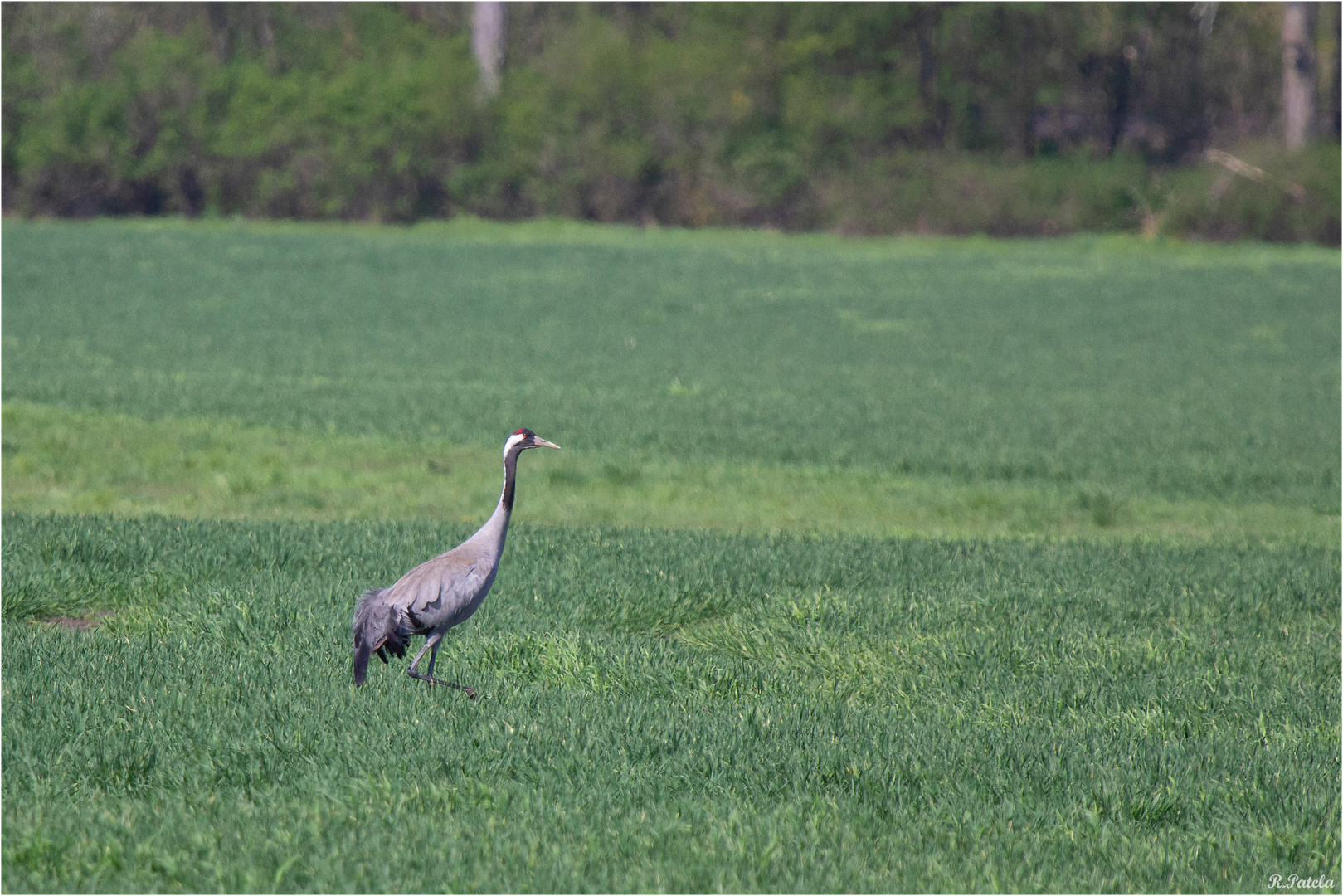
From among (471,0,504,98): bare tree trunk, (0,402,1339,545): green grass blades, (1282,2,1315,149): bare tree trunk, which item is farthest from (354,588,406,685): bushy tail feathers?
(471,0,504,98): bare tree trunk

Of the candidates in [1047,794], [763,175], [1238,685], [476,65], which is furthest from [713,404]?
[476,65]

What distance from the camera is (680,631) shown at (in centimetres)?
946

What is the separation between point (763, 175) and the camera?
55469 mm

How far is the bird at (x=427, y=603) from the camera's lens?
23.1 feet

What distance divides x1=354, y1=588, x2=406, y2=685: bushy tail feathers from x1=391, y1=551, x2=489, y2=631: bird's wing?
91 mm

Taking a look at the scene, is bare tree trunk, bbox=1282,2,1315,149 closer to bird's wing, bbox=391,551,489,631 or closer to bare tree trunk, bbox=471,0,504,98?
bare tree trunk, bbox=471,0,504,98

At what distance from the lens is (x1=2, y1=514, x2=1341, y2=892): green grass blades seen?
18.0 feet

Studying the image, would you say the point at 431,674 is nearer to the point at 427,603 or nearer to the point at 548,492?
the point at 427,603

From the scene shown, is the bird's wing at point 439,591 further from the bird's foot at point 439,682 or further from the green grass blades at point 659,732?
the green grass blades at point 659,732

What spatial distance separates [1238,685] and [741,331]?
23.6 metres

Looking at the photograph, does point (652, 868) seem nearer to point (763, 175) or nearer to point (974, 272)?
point (974, 272)

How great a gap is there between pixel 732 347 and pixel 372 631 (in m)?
23.0
